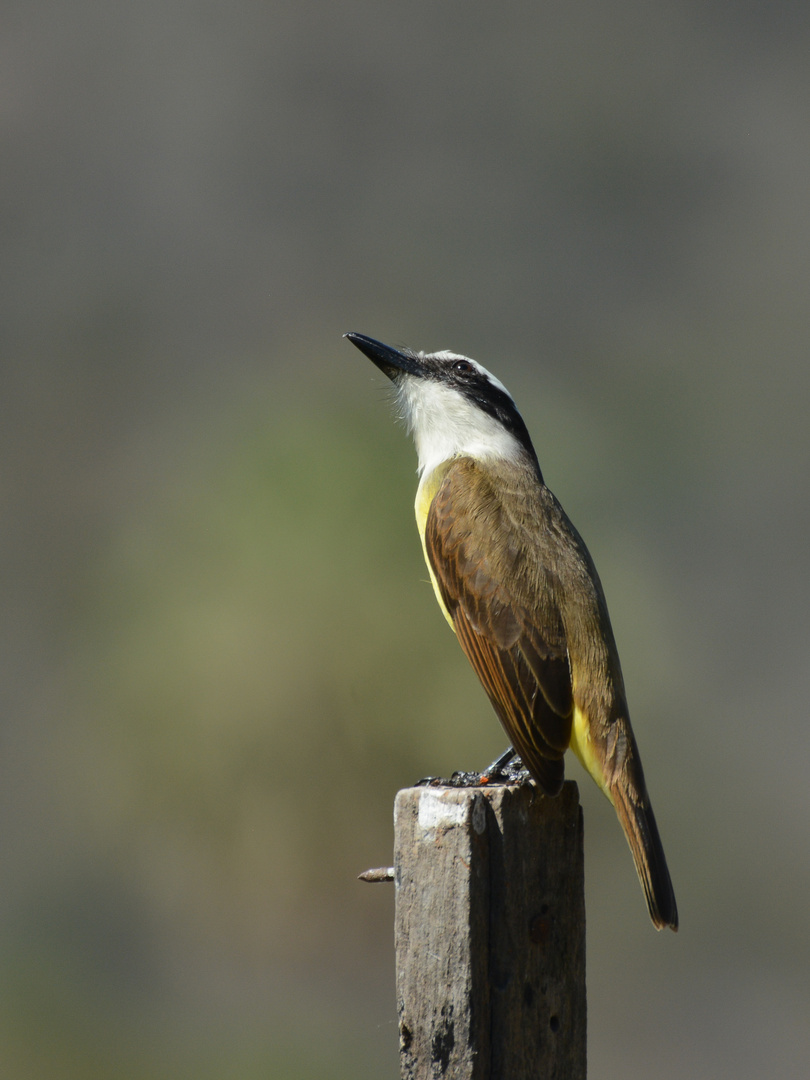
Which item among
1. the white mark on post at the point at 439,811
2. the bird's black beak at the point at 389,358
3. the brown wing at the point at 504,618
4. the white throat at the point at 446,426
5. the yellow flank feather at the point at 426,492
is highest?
the bird's black beak at the point at 389,358

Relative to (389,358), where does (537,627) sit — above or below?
below

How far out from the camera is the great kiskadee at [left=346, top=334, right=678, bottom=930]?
309 cm

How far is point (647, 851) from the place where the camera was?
2955mm

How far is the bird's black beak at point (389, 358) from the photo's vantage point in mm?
4492

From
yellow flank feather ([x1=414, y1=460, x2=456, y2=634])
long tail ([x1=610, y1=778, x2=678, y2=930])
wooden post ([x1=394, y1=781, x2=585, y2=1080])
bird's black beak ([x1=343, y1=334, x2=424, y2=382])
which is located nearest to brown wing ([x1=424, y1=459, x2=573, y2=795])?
yellow flank feather ([x1=414, y1=460, x2=456, y2=634])

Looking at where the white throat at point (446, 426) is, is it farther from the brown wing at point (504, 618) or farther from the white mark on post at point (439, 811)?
the white mark on post at point (439, 811)

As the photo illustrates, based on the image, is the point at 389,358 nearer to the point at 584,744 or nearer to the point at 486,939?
the point at 584,744

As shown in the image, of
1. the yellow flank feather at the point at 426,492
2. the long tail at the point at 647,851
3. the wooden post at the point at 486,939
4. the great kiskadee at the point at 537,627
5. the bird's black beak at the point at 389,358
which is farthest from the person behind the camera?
the bird's black beak at the point at 389,358

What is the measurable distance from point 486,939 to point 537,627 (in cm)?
113

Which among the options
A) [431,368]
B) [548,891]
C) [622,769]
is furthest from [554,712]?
[431,368]

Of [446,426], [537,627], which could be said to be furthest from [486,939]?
[446,426]

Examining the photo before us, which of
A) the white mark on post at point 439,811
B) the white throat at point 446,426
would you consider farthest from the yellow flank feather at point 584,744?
the white throat at point 446,426

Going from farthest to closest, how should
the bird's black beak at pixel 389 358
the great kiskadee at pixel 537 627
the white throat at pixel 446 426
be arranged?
the bird's black beak at pixel 389 358 → the white throat at pixel 446 426 → the great kiskadee at pixel 537 627

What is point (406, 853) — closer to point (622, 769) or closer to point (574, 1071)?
point (574, 1071)
